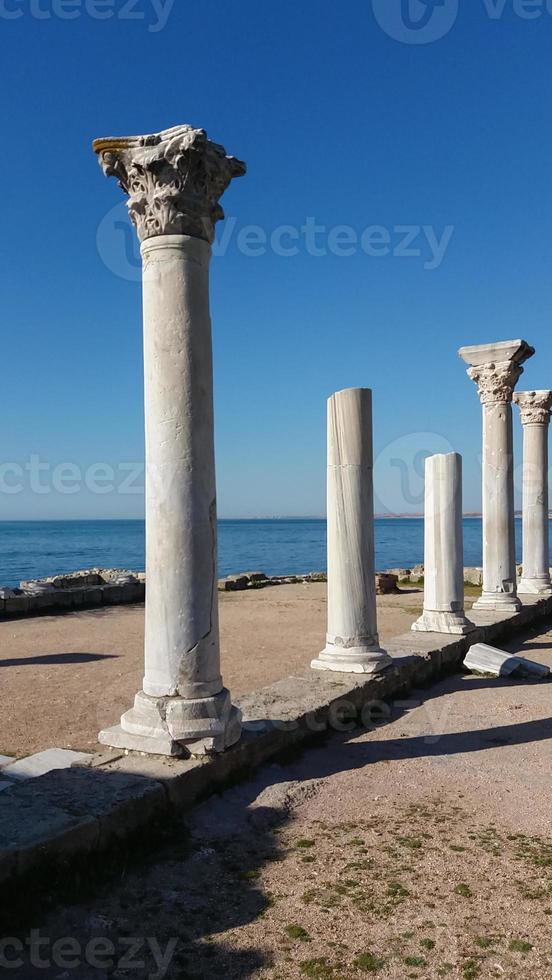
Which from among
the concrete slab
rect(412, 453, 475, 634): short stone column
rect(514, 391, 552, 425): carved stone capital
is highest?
rect(514, 391, 552, 425): carved stone capital

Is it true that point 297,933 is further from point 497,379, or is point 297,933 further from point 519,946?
point 497,379

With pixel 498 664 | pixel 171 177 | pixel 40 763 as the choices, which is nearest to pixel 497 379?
pixel 498 664

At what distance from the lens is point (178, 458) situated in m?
5.59

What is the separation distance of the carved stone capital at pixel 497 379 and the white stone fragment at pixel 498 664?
5.29 metres

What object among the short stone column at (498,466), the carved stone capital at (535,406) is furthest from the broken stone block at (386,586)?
the short stone column at (498,466)

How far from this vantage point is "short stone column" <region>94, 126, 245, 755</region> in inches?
220

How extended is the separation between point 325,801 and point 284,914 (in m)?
1.69

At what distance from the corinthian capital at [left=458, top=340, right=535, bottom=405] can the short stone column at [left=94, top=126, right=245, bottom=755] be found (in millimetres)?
9006

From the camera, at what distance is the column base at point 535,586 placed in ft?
51.8

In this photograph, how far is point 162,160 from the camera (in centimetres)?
573

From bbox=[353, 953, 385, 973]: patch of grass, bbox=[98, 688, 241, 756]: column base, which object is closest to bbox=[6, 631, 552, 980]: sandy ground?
bbox=[353, 953, 385, 973]: patch of grass

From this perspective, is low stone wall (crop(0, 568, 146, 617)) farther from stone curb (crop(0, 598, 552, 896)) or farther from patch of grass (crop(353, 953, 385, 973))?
patch of grass (crop(353, 953, 385, 973))

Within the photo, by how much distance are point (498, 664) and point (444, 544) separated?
194 centimetres

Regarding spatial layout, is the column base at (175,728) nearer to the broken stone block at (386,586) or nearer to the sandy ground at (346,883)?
the sandy ground at (346,883)
